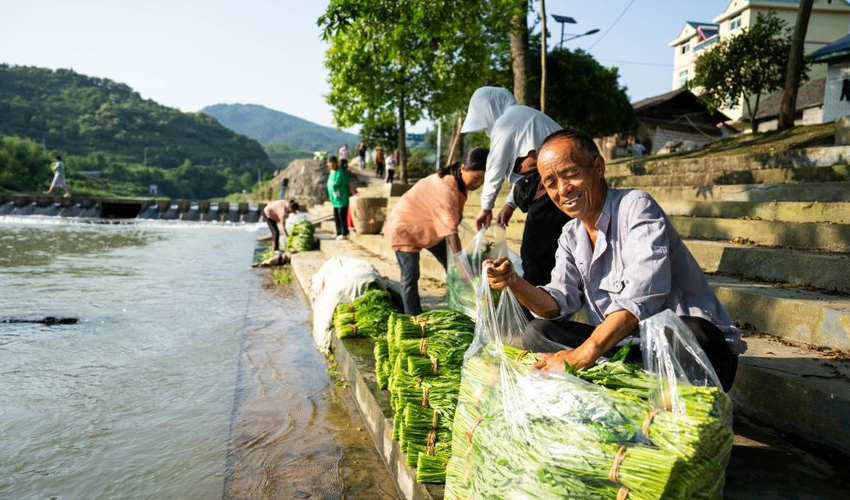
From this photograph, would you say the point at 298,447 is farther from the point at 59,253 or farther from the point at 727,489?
the point at 59,253

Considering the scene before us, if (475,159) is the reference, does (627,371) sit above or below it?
below

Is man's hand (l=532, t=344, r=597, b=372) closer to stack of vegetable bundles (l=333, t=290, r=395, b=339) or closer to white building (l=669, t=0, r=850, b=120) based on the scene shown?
stack of vegetable bundles (l=333, t=290, r=395, b=339)

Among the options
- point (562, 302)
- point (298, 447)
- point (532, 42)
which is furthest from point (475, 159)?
point (532, 42)

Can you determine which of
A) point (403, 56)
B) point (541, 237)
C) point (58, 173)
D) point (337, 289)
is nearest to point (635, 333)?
point (541, 237)

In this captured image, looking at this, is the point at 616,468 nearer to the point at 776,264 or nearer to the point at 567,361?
the point at 567,361

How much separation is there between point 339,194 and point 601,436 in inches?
462

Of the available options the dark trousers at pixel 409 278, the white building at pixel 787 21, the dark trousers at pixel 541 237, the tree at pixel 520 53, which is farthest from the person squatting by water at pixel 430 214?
Answer: the white building at pixel 787 21

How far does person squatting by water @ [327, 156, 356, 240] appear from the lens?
12727mm

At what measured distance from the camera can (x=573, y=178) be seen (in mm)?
2184

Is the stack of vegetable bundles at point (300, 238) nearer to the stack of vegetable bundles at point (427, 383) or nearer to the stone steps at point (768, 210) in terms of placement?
the stone steps at point (768, 210)

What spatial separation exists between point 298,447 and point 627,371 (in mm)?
2199

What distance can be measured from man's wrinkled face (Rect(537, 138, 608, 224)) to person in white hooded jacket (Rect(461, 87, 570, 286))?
1.52 m

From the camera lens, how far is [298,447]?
335cm

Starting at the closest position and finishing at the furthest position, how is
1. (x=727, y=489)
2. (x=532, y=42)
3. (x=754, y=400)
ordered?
(x=727, y=489)
(x=754, y=400)
(x=532, y=42)
